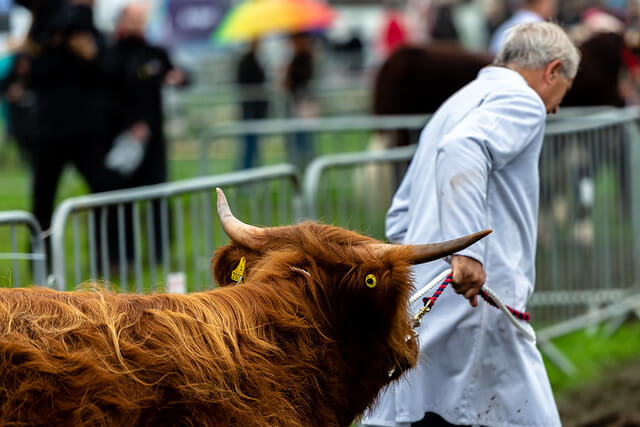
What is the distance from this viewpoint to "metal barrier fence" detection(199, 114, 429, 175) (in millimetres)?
8859

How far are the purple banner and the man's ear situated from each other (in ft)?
54.8

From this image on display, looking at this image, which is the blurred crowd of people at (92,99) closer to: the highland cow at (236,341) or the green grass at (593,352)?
the green grass at (593,352)

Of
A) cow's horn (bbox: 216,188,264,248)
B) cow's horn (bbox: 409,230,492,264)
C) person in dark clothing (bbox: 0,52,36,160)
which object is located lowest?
person in dark clothing (bbox: 0,52,36,160)

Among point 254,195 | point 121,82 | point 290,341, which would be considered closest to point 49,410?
point 290,341

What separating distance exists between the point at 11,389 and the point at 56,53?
6.67 m

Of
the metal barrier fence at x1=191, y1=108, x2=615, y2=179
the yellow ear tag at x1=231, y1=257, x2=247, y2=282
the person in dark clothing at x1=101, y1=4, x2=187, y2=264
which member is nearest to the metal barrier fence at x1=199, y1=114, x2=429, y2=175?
the metal barrier fence at x1=191, y1=108, x2=615, y2=179

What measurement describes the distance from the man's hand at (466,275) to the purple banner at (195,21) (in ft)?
56.5

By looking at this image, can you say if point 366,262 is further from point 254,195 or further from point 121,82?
point 121,82

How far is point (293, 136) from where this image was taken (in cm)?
1048

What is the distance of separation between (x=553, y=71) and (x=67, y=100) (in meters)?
5.66

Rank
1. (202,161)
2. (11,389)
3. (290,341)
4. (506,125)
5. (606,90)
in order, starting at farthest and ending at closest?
(606,90) < (202,161) < (506,125) < (290,341) < (11,389)

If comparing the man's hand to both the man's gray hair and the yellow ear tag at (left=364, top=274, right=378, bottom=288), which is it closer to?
the yellow ear tag at (left=364, top=274, right=378, bottom=288)

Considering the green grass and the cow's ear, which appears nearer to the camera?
the cow's ear

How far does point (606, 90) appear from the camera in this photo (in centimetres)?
1159
